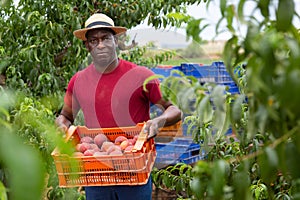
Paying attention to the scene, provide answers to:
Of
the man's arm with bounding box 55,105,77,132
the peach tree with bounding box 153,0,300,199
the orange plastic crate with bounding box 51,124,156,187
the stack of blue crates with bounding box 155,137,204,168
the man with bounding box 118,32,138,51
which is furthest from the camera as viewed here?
the man with bounding box 118,32,138,51

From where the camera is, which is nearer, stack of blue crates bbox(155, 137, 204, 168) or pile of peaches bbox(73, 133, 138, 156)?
pile of peaches bbox(73, 133, 138, 156)

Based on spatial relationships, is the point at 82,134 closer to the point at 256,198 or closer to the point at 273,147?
the point at 256,198

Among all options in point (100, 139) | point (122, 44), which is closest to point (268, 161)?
point (100, 139)

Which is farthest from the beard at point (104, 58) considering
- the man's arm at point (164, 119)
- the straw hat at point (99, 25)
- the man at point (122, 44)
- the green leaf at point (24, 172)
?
the green leaf at point (24, 172)

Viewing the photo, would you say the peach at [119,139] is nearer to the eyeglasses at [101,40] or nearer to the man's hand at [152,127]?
the man's hand at [152,127]

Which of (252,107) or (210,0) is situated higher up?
(210,0)

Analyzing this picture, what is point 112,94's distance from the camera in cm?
291

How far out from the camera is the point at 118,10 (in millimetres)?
4586

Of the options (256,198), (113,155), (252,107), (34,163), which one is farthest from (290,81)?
(113,155)

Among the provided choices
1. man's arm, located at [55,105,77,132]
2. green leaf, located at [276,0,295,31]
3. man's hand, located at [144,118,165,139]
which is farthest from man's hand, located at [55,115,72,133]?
green leaf, located at [276,0,295,31]

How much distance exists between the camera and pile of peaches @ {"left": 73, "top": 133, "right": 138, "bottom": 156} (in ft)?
8.64

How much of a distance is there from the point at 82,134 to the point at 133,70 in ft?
1.25

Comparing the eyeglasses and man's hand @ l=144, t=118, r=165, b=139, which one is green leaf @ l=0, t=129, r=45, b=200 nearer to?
man's hand @ l=144, t=118, r=165, b=139

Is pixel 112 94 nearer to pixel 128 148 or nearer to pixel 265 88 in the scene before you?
pixel 128 148
